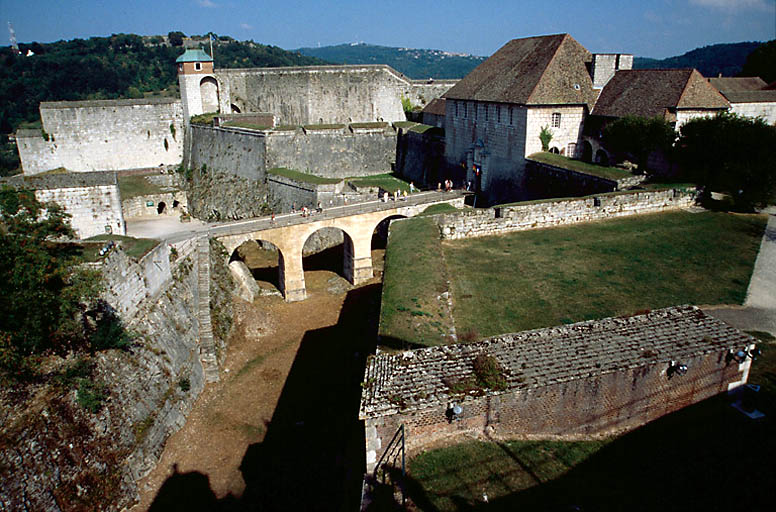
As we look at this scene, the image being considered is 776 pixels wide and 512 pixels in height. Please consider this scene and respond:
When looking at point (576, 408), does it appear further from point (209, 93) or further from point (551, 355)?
point (209, 93)

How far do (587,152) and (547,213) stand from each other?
9.47m

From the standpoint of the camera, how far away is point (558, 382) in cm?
948

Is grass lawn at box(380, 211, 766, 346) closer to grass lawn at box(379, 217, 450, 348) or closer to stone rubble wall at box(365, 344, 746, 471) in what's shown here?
grass lawn at box(379, 217, 450, 348)

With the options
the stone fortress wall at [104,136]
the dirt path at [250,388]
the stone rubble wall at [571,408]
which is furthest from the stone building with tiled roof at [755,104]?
the stone fortress wall at [104,136]

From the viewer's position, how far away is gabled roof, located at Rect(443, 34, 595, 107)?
95.5ft

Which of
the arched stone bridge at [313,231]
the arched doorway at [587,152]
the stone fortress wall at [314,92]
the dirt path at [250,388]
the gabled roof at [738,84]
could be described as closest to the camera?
the dirt path at [250,388]

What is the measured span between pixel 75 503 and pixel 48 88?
239 ft

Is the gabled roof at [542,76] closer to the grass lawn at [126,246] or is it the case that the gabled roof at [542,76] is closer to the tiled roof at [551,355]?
the tiled roof at [551,355]

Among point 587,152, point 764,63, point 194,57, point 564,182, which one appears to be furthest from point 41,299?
point 764,63

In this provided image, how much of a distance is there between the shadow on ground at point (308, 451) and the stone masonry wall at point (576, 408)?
4.59 m

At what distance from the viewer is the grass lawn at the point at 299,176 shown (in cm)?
3456

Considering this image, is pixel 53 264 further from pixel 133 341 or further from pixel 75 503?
pixel 75 503

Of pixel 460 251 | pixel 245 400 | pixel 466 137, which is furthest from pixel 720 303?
pixel 466 137

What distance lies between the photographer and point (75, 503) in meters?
13.0
